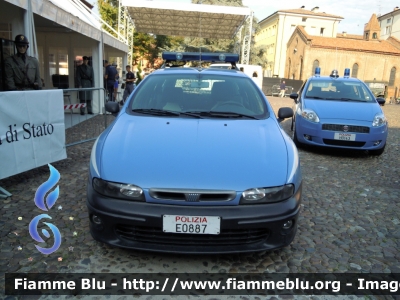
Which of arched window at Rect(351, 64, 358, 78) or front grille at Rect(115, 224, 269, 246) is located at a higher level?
arched window at Rect(351, 64, 358, 78)

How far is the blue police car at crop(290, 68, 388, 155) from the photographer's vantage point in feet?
22.1

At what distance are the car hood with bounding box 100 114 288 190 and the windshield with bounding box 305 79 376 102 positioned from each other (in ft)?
16.2

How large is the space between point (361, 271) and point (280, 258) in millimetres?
653

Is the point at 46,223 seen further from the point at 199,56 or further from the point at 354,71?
the point at 354,71

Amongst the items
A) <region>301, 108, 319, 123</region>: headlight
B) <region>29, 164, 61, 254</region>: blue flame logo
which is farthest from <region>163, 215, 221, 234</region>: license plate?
<region>301, 108, 319, 123</region>: headlight

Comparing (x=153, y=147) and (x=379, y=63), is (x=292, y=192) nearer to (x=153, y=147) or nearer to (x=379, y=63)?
(x=153, y=147)

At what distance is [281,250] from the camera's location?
10.5 ft

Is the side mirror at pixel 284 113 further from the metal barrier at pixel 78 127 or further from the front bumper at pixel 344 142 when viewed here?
the metal barrier at pixel 78 127

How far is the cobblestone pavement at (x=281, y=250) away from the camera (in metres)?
2.88

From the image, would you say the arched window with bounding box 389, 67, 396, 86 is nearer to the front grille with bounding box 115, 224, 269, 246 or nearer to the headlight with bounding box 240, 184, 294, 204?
the headlight with bounding box 240, 184, 294, 204

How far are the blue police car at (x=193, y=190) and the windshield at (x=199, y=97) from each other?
1.64 ft

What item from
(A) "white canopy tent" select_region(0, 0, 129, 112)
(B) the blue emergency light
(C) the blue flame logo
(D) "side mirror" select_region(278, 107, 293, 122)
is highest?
(A) "white canopy tent" select_region(0, 0, 129, 112)

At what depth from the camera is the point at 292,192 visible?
2.74 meters

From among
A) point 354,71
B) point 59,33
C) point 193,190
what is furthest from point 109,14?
point 354,71
